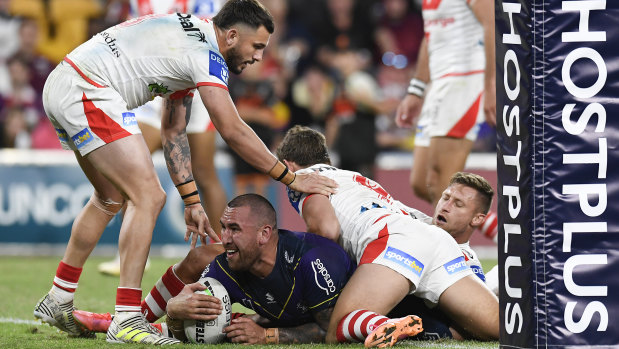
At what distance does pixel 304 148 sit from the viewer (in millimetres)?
5543

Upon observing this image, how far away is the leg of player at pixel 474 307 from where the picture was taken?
15.7 feet

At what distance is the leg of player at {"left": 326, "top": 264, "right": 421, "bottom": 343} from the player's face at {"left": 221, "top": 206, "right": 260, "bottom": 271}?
1.64ft

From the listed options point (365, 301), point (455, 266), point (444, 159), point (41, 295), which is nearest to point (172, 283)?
point (365, 301)

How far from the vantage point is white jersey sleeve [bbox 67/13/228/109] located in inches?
191

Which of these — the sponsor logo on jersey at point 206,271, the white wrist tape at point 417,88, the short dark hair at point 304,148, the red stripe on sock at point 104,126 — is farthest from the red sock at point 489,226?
the red stripe on sock at point 104,126

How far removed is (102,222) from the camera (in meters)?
5.42

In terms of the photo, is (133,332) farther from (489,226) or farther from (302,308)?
(489,226)

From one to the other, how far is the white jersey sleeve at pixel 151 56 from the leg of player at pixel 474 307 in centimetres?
162

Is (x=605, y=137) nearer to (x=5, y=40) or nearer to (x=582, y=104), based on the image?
(x=582, y=104)

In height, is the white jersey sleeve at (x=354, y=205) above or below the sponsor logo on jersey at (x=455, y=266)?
above

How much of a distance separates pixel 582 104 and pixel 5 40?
12.0m

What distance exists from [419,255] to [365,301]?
1.42 feet

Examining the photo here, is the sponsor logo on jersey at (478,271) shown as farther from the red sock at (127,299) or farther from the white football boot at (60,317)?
the white football boot at (60,317)

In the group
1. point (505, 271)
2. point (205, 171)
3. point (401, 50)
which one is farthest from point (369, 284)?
point (401, 50)
